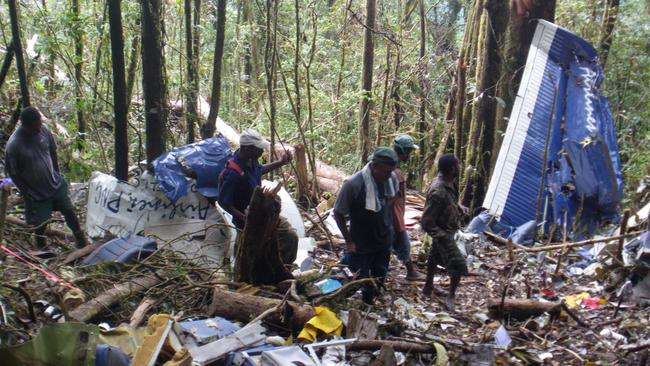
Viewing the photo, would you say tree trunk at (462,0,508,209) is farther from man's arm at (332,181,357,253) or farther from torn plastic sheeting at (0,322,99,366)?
torn plastic sheeting at (0,322,99,366)

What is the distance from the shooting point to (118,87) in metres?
7.81

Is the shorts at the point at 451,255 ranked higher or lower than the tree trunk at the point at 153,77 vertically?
lower

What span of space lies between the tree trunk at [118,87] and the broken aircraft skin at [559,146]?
506 centimetres

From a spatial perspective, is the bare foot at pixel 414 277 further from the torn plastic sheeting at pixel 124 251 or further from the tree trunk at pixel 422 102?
the tree trunk at pixel 422 102

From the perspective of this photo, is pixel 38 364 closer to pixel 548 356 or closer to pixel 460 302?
pixel 548 356

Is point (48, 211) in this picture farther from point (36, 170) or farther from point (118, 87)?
point (118, 87)

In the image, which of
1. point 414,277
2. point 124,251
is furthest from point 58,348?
point 414,277

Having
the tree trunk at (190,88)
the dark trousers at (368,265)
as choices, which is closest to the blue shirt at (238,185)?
the dark trousers at (368,265)

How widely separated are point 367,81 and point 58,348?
8.19 m

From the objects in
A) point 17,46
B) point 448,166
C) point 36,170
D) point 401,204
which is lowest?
point 401,204

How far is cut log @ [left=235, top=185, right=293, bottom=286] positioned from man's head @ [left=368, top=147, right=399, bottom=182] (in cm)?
87

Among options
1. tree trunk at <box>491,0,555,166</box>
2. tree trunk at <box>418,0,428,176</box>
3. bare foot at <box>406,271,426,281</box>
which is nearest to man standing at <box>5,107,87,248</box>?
bare foot at <box>406,271,426,281</box>

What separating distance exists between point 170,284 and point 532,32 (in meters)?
6.93

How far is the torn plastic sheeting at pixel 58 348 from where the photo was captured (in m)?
3.54
